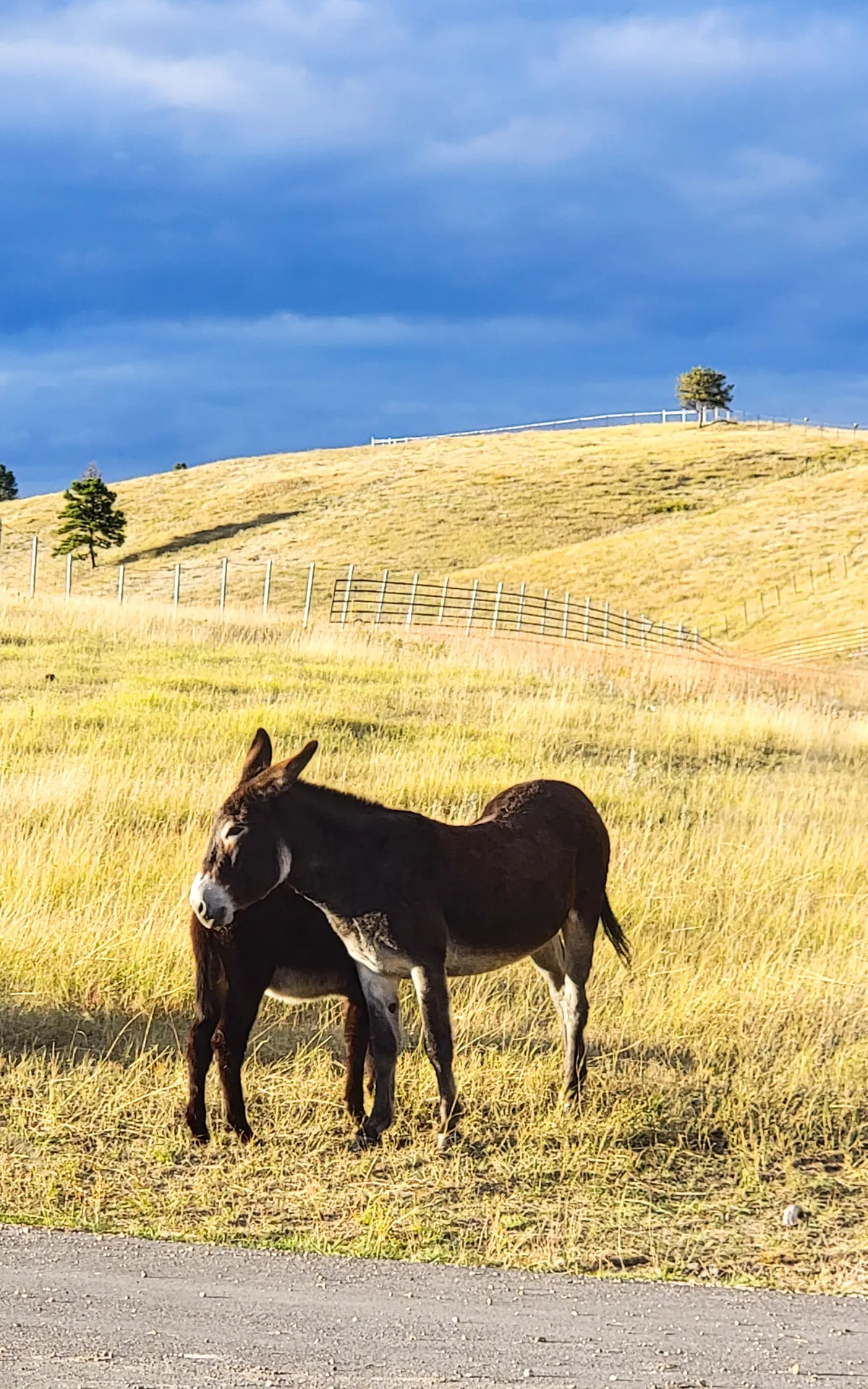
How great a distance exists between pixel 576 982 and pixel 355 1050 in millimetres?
1012

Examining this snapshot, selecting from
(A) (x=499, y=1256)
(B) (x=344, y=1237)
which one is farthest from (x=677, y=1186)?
(B) (x=344, y=1237)

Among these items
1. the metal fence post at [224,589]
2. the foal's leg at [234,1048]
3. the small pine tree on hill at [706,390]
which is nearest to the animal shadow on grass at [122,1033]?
the foal's leg at [234,1048]

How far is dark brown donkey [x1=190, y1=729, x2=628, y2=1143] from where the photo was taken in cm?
477

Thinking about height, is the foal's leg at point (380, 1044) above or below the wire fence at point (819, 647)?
below

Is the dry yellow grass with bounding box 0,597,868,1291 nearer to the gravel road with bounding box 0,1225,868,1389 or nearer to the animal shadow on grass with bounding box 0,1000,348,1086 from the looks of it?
the animal shadow on grass with bounding box 0,1000,348,1086

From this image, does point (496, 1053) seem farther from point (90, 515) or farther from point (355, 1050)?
point (90, 515)

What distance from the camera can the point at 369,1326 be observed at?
3779 millimetres

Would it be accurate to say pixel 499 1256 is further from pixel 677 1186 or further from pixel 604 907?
pixel 604 907

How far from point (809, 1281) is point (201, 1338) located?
2.01m

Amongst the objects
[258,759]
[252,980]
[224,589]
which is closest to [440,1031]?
[252,980]

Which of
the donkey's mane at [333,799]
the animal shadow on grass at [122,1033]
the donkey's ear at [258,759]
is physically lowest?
the animal shadow on grass at [122,1033]

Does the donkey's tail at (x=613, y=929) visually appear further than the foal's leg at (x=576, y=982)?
Yes

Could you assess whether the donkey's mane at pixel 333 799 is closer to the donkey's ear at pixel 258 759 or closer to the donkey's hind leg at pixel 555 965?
the donkey's ear at pixel 258 759

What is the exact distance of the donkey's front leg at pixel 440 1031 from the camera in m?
4.98
